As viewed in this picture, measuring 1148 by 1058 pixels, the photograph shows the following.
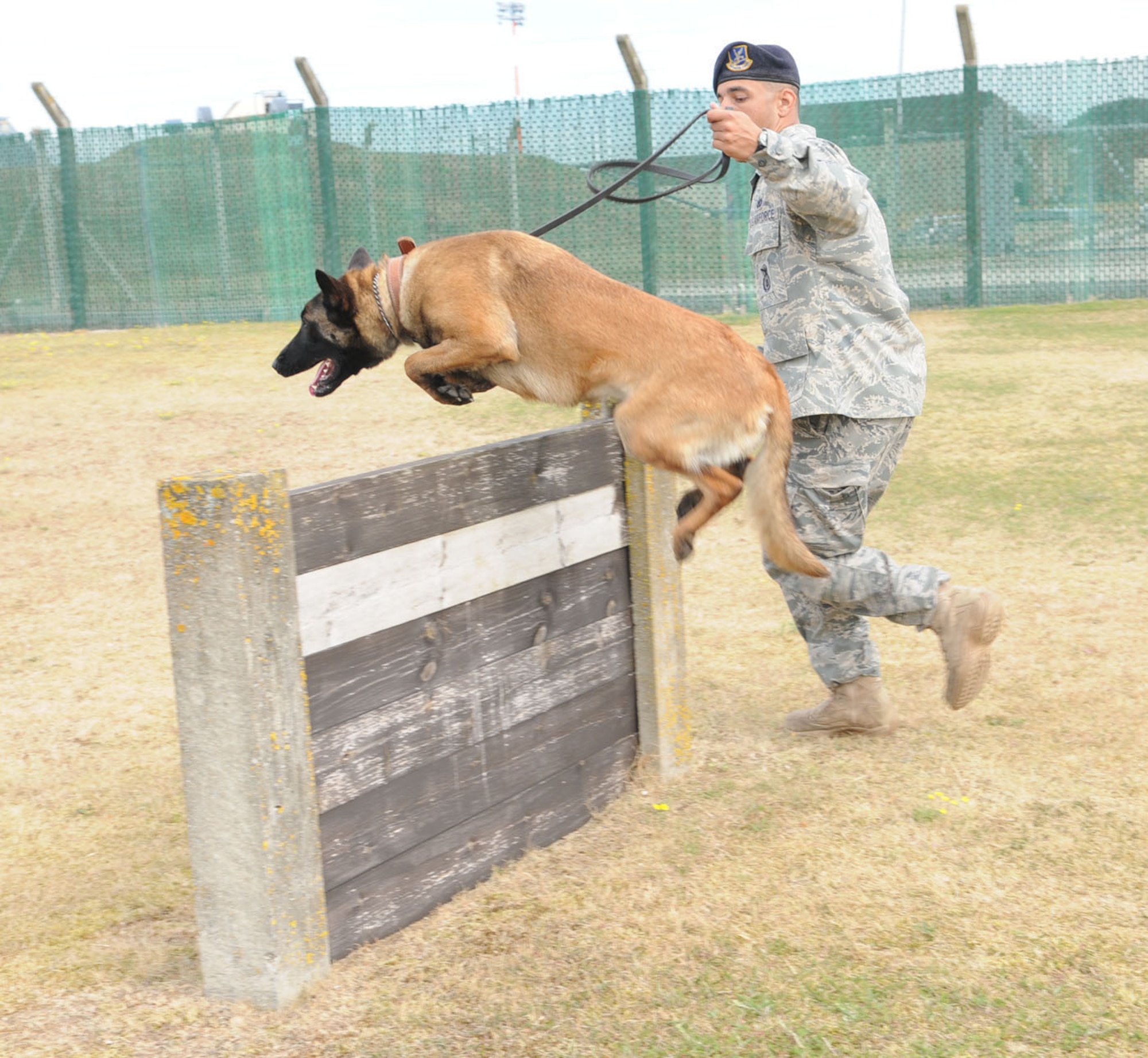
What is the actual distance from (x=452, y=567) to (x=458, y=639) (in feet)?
0.60

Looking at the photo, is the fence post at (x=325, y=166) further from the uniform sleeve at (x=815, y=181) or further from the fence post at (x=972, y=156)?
the uniform sleeve at (x=815, y=181)

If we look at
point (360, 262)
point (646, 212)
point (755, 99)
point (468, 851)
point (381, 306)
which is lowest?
point (468, 851)

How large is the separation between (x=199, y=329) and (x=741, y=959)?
43.0ft

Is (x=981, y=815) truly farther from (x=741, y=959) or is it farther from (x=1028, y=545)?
(x=1028, y=545)

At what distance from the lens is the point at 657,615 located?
12.1 ft

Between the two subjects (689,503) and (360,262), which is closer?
(689,503)

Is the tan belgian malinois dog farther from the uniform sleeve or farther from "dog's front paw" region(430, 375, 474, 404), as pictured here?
the uniform sleeve

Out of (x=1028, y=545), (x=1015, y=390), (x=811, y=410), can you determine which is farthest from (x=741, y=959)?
(x=1015, y=390)

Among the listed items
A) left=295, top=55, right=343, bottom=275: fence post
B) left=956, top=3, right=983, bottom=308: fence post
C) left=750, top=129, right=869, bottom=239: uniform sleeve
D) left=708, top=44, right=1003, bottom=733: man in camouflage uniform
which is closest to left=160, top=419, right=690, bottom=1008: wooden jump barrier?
left=708, top=44, right=1003, bottom=733: man in camouflage uniform

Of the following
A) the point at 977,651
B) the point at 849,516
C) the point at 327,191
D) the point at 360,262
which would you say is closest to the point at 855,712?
the point at 977,651

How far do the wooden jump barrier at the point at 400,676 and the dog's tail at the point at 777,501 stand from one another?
376 millimetres

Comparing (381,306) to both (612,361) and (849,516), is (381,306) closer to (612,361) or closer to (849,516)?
(612,361)

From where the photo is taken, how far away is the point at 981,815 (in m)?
3.42

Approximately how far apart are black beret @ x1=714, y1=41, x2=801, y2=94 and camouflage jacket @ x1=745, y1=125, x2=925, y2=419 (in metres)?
0.16
